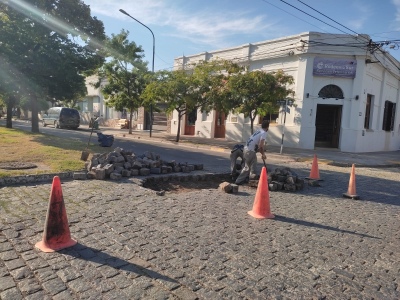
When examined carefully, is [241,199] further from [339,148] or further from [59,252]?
[339,148]

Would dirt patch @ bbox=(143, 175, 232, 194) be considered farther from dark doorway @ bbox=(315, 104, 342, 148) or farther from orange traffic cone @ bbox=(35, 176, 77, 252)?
dark doorway @ bbox=(315, 104, 342, 148)

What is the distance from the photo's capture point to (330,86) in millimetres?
18344

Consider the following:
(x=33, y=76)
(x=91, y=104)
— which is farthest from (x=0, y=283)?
(x=91, y=104)

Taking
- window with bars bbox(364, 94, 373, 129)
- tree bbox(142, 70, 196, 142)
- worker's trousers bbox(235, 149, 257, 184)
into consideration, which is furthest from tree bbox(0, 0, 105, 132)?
window with bars bbox(364, 94, 373, 129)

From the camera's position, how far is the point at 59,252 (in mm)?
3227

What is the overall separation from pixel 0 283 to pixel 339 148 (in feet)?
62.3

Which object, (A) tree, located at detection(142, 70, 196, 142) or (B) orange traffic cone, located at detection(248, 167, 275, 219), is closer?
(B) orange traffic cone, located at detection(248, 167, 275, 219)

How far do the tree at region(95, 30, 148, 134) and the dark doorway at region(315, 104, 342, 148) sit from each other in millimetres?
11868

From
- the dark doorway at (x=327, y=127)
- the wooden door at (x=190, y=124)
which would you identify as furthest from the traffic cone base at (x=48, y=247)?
the wooden door at (x=190, y=124)

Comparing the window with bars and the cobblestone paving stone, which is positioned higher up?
the window with bars

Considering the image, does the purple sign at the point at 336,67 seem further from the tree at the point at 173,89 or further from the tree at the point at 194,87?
the tree at the point at 173,89

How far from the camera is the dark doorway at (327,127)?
19.4 m

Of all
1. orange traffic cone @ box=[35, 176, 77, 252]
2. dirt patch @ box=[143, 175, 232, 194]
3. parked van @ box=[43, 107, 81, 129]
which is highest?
parked van @ box=[43, 107, 81, 129]

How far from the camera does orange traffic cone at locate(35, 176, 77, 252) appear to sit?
3.30 meters
